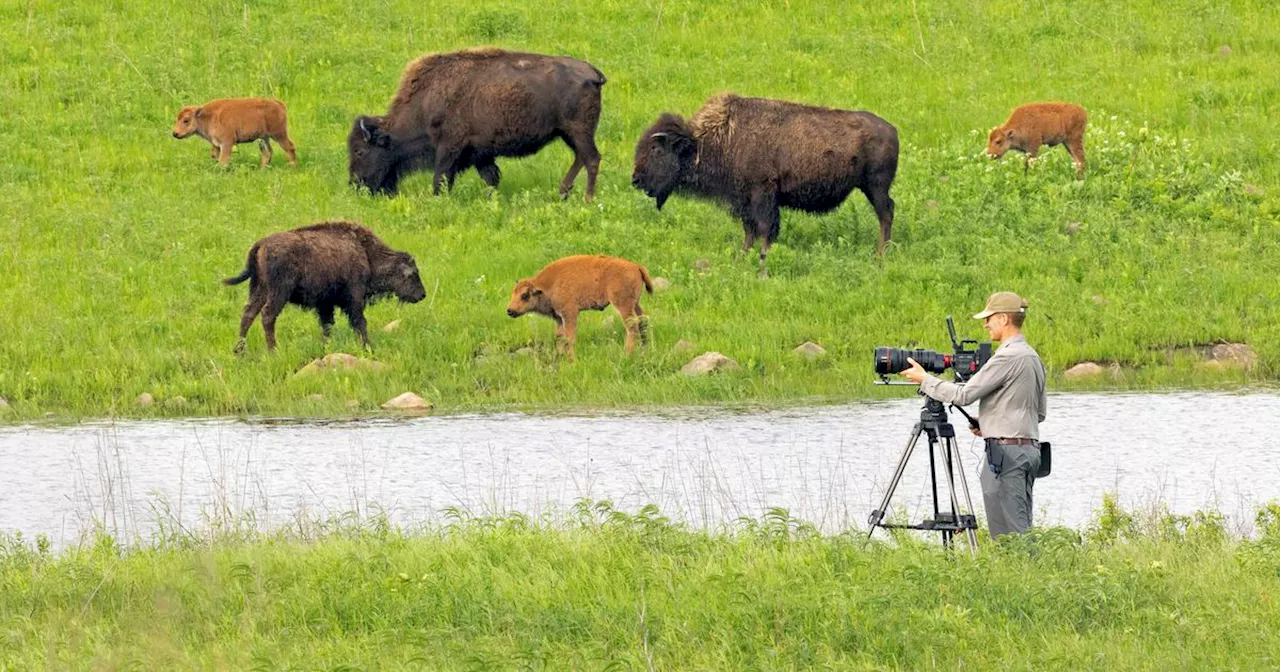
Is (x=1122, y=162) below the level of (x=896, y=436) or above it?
above

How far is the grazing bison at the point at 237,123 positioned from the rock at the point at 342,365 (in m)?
6.51

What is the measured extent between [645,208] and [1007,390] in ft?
36.0

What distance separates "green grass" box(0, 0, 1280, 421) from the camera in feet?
50.7

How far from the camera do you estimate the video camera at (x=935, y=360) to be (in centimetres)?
891

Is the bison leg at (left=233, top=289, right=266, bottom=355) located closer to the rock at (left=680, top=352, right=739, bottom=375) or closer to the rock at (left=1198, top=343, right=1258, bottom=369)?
the rock at (left=680, top=352, right=739, bottom=375)

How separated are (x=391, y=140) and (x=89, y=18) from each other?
8024 millimetres

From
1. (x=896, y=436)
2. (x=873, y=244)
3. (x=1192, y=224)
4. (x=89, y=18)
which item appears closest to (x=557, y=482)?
(x=896, y=436)

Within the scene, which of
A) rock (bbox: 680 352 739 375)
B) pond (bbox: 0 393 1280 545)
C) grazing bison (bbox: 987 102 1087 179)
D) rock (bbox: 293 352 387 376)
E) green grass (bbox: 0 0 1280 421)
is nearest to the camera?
pond (bbox: 0 393 1280 545)

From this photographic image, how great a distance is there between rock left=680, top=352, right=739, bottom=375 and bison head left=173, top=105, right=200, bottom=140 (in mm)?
8719

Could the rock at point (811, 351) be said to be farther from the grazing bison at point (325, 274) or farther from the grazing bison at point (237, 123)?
the grazing bison at point (237, 123)

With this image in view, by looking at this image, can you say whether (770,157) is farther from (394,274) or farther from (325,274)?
(325,274)

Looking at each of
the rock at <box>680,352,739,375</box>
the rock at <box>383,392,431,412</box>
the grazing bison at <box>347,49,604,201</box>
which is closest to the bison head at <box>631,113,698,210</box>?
the grazing bison at <box>347,49,604,201</box>

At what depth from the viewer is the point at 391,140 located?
67.8 ft

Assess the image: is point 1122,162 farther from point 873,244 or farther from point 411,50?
point 411,50
